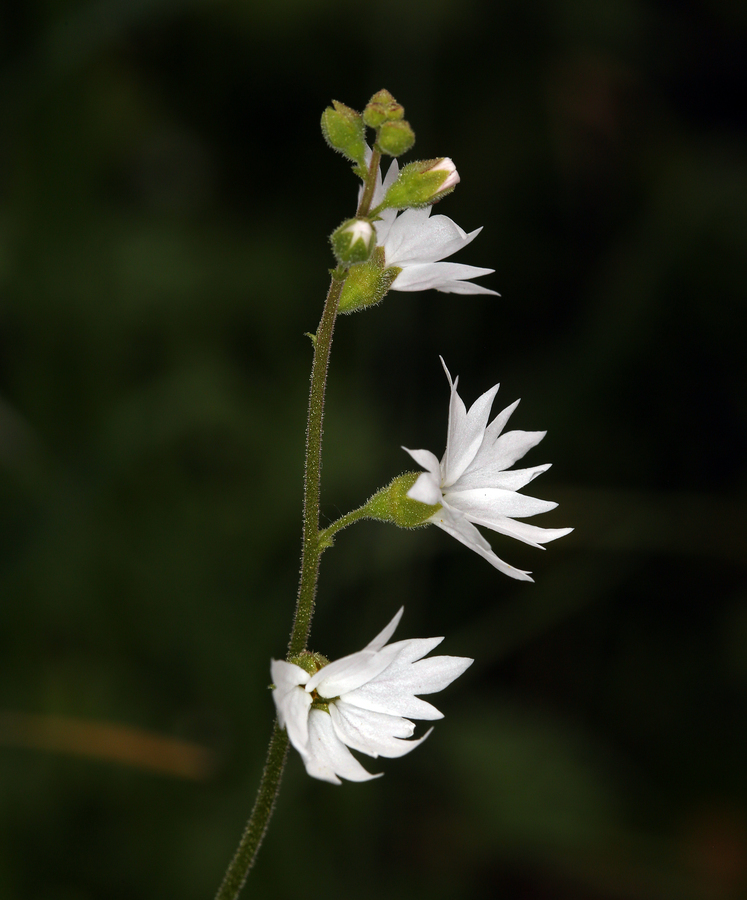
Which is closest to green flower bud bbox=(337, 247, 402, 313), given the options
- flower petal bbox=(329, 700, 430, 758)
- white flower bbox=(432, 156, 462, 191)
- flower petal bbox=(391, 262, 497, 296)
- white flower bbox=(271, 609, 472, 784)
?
flower petal bbox=(391, 262, 497, 296)

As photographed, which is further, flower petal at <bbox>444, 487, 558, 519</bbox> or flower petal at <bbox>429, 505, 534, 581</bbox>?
flower petal at <bbox>444, 487, 558, 519</bbox>

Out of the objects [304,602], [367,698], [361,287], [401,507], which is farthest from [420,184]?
[367,698]

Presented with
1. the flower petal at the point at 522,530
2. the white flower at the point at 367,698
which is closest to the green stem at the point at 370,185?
the flower petal at the point at 522,530

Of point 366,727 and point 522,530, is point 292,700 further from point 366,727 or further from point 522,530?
point 522,530

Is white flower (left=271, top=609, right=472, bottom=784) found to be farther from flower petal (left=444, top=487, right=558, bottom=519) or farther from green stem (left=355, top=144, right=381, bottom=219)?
green stem (left=355, top=144, right=381, bottom=219)

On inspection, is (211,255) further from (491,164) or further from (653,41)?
(653,41)

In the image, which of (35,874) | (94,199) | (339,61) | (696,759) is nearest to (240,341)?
(94,199)
